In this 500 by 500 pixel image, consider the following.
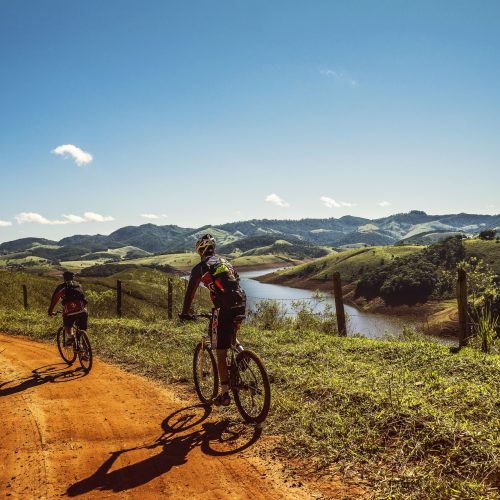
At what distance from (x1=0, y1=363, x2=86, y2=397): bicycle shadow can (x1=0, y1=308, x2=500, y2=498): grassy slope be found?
1.36 metres

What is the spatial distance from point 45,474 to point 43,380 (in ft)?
16.0

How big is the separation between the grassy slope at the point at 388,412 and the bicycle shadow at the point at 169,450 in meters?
0.86

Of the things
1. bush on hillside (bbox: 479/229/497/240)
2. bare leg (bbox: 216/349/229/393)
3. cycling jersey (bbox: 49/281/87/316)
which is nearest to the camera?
bare leg (bbox: 216/349/229/393)

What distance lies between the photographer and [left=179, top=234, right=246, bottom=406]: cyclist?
Answer: 5.94m

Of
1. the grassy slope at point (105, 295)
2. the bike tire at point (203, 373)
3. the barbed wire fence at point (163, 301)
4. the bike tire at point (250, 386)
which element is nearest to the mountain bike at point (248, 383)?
the bike tire at point (250, 386)

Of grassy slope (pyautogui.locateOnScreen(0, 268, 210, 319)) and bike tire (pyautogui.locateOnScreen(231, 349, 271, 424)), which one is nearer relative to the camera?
bike tire (pyautogui.locateOnScreen(231, 349, 271, 424))

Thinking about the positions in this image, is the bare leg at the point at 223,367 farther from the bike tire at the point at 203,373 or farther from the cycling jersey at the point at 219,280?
the cycling jersey at the point at 219,280

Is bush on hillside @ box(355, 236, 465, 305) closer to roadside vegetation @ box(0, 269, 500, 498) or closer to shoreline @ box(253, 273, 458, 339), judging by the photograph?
shoreline @ box(253, 273, 458, 339)

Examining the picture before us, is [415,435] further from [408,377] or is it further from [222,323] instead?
[222,323]

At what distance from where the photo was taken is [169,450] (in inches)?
213

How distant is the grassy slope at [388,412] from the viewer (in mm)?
4156

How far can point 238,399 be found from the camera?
6195 millimetres

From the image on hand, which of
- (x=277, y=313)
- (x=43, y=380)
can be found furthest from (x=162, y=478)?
(x=277, y=313)

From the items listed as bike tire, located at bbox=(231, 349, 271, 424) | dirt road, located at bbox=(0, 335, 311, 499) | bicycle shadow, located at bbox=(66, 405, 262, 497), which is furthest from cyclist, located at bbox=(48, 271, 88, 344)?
bike tire, located at bbox=(231, 349, 271, 424)
